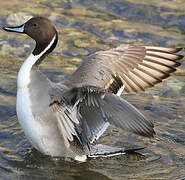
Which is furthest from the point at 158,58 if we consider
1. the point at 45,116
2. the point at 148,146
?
the point at 45,116

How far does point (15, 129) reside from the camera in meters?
6.04

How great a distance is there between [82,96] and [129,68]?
1.15m

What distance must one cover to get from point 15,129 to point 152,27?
4.01 metres

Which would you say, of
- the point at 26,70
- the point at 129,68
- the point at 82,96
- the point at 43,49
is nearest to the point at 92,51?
the point at 129,68

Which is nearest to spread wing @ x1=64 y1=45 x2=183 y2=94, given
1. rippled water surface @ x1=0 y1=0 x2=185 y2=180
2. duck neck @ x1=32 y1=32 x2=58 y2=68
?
duck neck @ x1=32 y1=32 x2=58 y2=68

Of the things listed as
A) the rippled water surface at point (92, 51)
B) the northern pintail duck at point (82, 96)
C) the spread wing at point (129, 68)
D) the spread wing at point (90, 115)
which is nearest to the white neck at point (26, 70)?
the northern pintail duck at point (82, 96)

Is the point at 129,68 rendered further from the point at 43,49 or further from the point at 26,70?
the point at 26,70

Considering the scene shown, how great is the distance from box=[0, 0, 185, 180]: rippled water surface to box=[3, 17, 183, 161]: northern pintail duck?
26 cm

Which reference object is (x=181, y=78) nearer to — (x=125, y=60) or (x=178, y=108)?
(x=178, y=108)

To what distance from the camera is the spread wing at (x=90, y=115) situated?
470cm

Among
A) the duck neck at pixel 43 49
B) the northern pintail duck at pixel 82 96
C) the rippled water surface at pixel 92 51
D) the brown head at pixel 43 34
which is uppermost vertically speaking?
the brown head at pixel 43 34

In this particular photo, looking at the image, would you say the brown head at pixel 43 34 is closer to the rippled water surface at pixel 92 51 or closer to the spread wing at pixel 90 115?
the spread wing at pixel 90 115

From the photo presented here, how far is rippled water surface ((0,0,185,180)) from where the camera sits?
17.6ft

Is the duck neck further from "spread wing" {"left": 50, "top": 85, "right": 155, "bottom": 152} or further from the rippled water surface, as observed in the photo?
the rippled water surface
